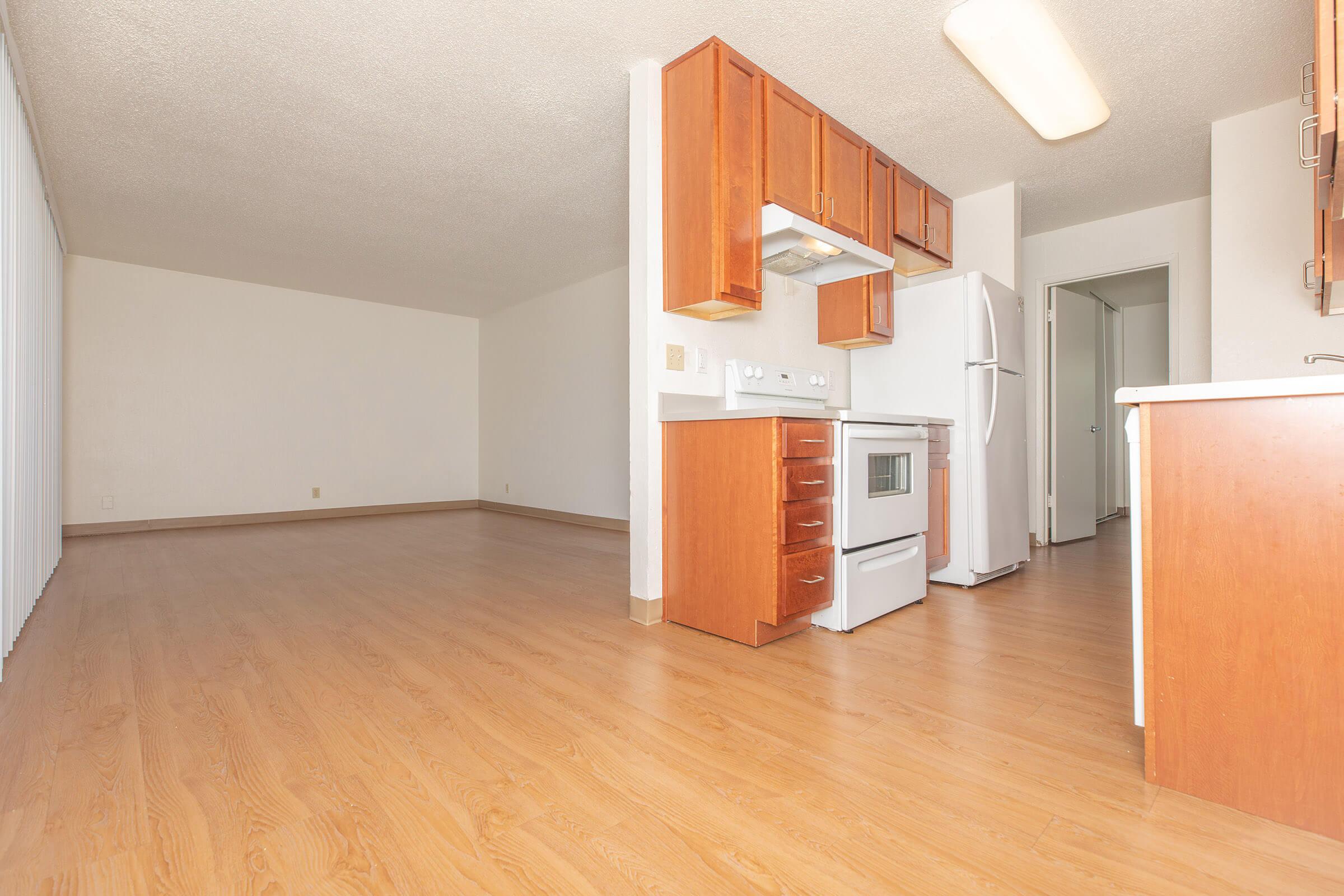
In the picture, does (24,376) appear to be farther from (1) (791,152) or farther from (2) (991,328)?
(2) (991,328)

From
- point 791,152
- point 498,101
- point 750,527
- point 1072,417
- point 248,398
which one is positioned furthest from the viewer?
point 248,398

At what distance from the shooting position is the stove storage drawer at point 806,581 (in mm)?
2166

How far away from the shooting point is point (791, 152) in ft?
8.95

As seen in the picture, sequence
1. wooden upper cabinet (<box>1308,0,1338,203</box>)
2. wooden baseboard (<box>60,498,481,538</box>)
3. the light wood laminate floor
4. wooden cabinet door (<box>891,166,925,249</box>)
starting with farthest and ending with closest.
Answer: wooden baseboard (<box>60,498,481,538</box>) → wooden cabinet door (<box>891,166,925,249</box>) → wooden upper cabinet (<box>1308,0,1338,203</box>) → the light wood laminate floor

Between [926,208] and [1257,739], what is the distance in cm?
334

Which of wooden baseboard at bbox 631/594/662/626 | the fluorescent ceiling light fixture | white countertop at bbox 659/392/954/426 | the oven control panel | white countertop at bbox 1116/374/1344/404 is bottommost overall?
wooden baseboard at bbox 631/594/662/626

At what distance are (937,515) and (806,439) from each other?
127cm

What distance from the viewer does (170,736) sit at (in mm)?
1524

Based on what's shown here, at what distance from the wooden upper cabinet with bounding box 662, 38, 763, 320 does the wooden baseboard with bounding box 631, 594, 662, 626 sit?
1.18m

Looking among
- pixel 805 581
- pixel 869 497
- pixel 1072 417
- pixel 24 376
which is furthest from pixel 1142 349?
pixel 24 376

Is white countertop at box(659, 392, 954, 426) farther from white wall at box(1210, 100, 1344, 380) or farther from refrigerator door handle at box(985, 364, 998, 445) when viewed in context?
white wall at box(1210, 100, 1344, 380)

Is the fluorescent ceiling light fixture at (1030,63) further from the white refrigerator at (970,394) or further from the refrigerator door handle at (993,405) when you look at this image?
the refrigerator door handle at (993,405)

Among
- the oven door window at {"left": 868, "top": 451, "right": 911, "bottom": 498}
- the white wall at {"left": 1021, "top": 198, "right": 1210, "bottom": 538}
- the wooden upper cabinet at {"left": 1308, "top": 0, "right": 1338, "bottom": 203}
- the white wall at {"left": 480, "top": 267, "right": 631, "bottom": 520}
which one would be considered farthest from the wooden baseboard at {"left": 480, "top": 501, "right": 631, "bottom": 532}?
the wooden upper cabinet at {"left": 1308, "top": 0, "right": 1338, "bottom": 203}

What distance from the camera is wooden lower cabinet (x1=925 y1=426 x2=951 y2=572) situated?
122 inches
